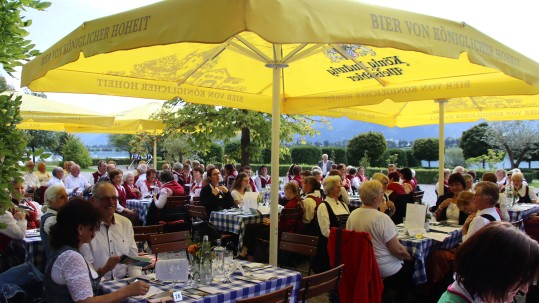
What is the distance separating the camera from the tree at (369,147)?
96.7 feet

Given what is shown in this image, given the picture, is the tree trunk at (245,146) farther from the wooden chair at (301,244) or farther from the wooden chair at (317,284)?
the wooden chair at (317,284)

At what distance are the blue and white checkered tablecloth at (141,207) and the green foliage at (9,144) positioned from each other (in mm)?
6477

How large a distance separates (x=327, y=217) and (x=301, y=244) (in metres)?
1.00

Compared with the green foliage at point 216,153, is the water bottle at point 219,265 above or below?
below

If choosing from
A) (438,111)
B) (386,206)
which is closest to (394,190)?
(386,206)

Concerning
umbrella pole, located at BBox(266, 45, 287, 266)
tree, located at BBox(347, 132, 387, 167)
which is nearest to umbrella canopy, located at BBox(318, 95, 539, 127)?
umbrella pole, located at BBox(266, 45, 287, 266)

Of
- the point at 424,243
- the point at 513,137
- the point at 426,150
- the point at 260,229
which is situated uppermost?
the point at 513,137

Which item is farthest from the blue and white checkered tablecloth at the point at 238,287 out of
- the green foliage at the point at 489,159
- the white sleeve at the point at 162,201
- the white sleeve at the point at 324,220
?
the green foliage at the point at 489,159

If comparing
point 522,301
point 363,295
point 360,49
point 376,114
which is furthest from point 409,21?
point 376,114

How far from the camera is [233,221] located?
23.8ft

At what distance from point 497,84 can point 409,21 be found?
2.59m

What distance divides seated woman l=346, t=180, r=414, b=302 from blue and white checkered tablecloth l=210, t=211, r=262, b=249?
269 cm

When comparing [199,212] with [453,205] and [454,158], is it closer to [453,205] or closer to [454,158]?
[453,205]

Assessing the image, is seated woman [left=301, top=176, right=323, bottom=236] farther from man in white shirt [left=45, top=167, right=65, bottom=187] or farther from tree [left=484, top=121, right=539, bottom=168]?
tree [left=484, top=121, right=539, bottom=168]
